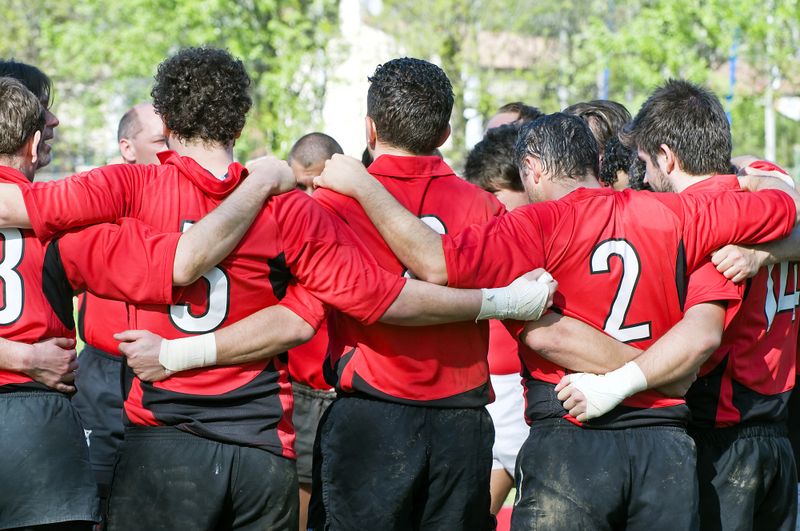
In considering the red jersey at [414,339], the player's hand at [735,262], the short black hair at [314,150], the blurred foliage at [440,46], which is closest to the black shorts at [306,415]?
the red jersey at [414,339]

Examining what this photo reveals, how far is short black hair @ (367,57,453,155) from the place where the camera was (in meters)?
3.89

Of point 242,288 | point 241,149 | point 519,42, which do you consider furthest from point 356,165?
point 519,42

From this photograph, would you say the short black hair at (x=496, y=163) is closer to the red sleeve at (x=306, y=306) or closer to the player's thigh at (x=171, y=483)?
the red sleeve at (x=306, y=306)

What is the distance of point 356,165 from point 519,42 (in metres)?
27.1

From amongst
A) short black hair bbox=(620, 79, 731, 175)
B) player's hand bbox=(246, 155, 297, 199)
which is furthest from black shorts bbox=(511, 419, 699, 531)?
player's hand bbox=(246, 155, 297, 199)

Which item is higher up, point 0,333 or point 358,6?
point 358,6

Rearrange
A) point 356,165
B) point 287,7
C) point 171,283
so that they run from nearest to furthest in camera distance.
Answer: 1. point 171,283
2. point 356,165
3. point 287,7

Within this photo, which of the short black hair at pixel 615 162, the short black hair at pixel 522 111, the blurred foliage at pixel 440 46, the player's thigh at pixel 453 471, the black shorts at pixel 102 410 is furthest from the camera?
the blurred foliage at pixel 440 46

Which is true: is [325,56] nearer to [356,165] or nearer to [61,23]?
[61,23]

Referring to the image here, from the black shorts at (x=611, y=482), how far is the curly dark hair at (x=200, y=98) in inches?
73.9

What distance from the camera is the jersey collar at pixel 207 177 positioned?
359 centimetres

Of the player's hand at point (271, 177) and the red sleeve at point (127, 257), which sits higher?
the player's hand at point (271, 177)

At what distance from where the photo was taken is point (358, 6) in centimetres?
2591

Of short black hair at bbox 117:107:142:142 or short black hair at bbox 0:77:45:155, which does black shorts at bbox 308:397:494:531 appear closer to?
short black hair at bbox 0:77:45:155
